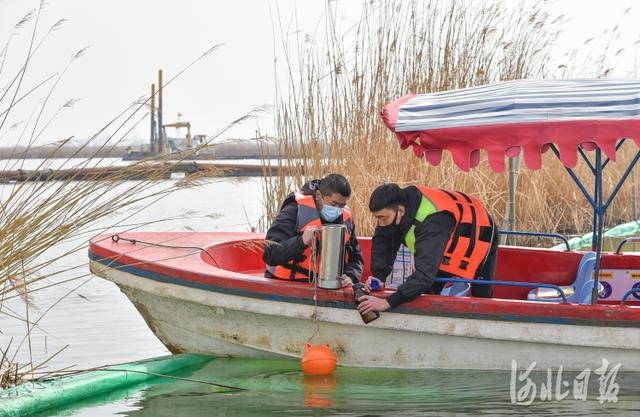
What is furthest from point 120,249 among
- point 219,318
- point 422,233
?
point 422,233

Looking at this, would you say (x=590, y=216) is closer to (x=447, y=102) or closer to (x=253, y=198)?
(x=447, y=102)

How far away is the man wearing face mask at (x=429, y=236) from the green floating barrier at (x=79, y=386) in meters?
1.23

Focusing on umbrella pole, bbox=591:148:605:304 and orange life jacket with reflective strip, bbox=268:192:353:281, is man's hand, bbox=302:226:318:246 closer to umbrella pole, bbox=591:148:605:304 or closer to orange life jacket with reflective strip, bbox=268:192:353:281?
orange life jacket with reflective strip, bbox=268:192:353:281

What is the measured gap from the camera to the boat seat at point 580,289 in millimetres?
5977

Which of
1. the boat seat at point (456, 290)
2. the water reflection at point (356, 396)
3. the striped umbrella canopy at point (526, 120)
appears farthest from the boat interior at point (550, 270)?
the striped umbrella canopy at point (526, 120)

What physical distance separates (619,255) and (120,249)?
309 cm

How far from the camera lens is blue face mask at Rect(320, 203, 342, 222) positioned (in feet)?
18.6

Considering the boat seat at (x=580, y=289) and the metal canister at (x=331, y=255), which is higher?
the metal canister at (x=331, y=255)

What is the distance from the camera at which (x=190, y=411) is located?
17.6ft

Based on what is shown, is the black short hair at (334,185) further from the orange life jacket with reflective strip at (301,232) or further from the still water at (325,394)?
the still water at (325,394)

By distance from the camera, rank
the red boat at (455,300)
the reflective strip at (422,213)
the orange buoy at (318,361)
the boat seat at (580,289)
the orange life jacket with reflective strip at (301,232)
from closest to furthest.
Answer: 1. the red boat at (455,300)
2. the reflective strip at (422,213)
3. the orange buoy at (318,361)
4. the orange life jacket with reflective strip at (301,232)
5. the boat seat at (580,289)

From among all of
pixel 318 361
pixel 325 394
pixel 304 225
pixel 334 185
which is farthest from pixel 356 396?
pixel 334 185

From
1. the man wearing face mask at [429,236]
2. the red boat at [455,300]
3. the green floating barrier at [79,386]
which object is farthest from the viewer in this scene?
the man wearing face mask at [429,236]

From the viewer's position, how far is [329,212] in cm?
568
